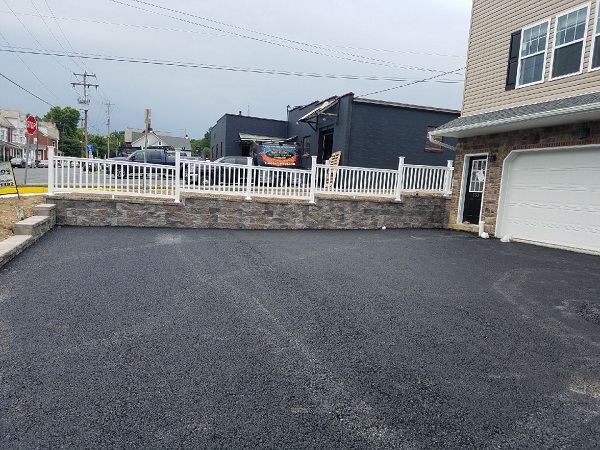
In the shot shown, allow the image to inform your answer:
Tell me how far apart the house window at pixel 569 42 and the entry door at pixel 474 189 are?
294 centimetres

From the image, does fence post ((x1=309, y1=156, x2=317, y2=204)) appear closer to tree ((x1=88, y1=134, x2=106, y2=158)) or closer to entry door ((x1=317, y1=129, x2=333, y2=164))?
entry door ((x1=317, y1=129, x2=333, y2=164))

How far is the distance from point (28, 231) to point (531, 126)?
11.1m

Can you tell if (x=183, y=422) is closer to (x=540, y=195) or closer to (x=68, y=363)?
(x=68, y=363)

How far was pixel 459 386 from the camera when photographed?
2.79m

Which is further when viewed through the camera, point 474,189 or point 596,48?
point 474,189

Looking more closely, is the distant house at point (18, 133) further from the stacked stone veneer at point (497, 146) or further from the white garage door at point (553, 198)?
the white garage door at point (553, 198)

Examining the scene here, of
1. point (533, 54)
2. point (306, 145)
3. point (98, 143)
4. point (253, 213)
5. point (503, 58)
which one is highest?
point (98, 143)

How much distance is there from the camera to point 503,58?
11016 mm

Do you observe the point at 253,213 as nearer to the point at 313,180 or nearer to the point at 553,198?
the point at 313,180

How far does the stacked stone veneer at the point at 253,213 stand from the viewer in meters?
9.64

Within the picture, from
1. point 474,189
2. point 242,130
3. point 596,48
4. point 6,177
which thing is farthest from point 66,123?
point 596,48

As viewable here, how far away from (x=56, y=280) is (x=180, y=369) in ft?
10.0

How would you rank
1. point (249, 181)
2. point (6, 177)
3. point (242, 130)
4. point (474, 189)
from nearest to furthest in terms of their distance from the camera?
point (249, 181) → point (6, 177) → point (474, 189) → point (242, 130)

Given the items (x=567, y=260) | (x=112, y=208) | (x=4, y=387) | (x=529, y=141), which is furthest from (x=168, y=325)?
(x=529, y=141)
